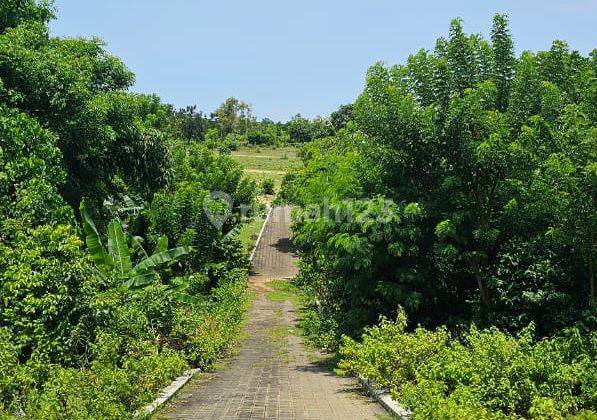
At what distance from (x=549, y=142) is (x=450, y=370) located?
508 cm

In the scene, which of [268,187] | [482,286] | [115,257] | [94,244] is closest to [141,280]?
[115,257]

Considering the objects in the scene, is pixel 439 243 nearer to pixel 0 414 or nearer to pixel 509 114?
pixel 509 114

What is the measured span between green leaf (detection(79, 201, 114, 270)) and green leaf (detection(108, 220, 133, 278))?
1.10 ft

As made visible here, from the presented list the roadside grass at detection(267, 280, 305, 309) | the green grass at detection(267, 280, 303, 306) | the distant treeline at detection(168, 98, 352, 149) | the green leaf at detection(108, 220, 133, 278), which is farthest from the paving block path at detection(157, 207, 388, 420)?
the distant treeline at detection(168, 98, 352, 149)

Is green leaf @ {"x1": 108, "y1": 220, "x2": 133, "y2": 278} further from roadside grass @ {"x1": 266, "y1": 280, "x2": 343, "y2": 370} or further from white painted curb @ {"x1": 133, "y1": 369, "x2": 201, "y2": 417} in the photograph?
roadside grass @ {"x1": 266, "y1": 280, "x2": 343, "y2": 370}

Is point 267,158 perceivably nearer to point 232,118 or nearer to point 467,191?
point 232,118

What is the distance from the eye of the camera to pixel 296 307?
86.1 ft

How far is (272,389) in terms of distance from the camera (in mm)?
10492

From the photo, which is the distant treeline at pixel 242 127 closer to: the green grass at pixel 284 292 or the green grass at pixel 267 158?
the green grass at pixel 267 158

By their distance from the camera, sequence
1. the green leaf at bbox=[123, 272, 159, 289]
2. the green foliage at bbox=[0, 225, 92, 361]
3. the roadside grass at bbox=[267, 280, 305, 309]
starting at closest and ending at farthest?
the green foliage at bbox=[0, 225, 92, 361] → the green leaf at bbox=[123, 272, 159, 289] → the roadside grass at bbox=[267, 280, 305, 309]

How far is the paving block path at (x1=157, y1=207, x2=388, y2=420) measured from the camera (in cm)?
859

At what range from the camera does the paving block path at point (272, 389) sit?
8.59m

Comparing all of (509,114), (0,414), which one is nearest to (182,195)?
(509,114)

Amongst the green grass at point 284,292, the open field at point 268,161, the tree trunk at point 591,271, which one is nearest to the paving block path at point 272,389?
the tree trunk at point 591,271
